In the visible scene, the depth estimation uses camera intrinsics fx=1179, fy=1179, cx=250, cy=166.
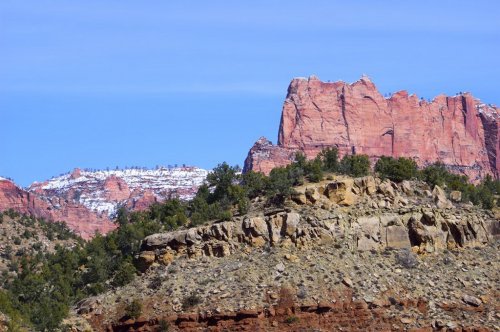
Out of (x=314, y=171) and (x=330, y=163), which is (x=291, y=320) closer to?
(x=314, y=171)

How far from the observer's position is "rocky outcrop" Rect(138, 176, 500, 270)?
94.0 m

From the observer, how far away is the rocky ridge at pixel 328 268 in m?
87.3

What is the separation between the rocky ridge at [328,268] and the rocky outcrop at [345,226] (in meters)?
0.10

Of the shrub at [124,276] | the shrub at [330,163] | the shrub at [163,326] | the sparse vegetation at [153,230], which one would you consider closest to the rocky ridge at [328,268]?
the shrub at [163,326]

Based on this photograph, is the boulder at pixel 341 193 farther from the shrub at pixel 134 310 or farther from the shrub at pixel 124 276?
the shrub at pixel 134 310

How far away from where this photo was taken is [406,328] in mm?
87062

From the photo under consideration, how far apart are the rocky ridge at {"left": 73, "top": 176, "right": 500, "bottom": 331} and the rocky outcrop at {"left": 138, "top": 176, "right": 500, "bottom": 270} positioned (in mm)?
99

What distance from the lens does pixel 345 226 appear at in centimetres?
9550

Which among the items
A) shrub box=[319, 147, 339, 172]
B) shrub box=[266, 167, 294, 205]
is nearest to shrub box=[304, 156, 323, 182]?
shrub box=[319, 147, 339, 172]

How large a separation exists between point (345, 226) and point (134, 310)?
749 inches

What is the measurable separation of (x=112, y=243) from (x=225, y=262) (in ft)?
54.5

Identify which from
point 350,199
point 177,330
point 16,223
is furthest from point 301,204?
point 16,223

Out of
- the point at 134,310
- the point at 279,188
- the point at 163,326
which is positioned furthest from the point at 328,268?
the point at 134,310

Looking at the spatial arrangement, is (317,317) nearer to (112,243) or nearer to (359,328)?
(359,328)
